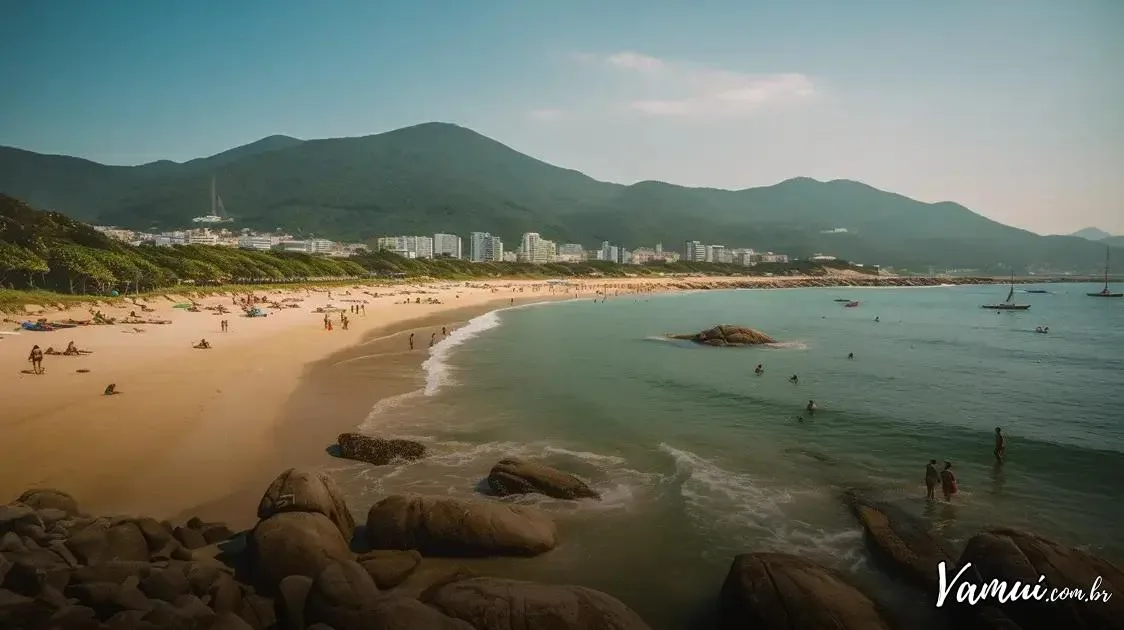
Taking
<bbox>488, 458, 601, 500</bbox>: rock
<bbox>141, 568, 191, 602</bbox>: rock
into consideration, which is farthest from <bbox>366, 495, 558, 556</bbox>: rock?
<bbox>141, 568, 191, 602</bbox>: rock

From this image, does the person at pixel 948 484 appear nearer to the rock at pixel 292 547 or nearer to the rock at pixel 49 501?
the rock at pixel 292 547

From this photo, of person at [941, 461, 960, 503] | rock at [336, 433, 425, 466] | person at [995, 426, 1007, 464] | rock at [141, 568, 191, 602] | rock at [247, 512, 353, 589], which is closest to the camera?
rock at [141, 568, 191, 602]

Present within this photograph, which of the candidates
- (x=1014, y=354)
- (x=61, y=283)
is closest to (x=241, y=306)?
(x=61, y=283)

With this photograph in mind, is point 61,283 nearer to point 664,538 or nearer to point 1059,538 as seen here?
point 664,538

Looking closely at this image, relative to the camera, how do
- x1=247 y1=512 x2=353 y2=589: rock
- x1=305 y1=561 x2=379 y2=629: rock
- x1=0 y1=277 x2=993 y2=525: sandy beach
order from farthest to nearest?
1. x1=0 y1=277 x2=993 y2=525: sandy beach
2. x1=247 y1=512 x2=353 y2=589: rock
3. x1=305 y1=561 x2=379 y2=629: rock

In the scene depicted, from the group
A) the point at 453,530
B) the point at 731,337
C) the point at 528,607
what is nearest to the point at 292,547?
the point at 453,530

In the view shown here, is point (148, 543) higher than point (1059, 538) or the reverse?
higher

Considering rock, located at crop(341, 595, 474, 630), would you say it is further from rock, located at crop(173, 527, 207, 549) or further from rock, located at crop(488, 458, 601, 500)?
rock, located at crop(488, 458, 601, 500)
